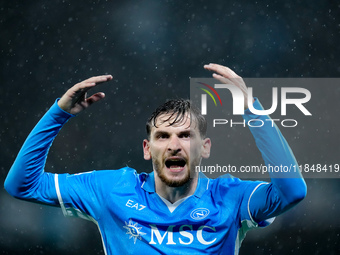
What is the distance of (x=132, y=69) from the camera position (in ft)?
23.0

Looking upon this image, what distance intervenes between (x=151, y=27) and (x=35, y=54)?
1534 mm

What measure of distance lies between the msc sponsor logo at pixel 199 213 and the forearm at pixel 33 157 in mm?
845

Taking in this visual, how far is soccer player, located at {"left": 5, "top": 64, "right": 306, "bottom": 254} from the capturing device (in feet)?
9.25

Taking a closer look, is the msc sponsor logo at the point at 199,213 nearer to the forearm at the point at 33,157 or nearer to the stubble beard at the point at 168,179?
the stubble beard at the point at 168,179

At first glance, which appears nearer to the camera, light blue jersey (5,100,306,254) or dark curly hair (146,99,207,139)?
light blue jersey (5,100,306,254)

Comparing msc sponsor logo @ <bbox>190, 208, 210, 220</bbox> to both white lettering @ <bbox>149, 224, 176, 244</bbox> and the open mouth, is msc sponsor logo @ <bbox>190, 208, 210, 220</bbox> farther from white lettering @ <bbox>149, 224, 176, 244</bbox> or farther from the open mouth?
the open mouth

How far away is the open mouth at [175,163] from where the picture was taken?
2.95 meters

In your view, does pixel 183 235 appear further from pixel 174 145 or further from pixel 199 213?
pixel 174 145

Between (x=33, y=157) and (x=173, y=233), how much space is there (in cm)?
84

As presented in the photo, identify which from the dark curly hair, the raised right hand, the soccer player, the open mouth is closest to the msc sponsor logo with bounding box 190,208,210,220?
the soccer player

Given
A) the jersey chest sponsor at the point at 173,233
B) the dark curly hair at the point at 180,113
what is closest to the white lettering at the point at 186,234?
the jersey chest sponsor at the point at 173,233

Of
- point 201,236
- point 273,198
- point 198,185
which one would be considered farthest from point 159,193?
point 273,198

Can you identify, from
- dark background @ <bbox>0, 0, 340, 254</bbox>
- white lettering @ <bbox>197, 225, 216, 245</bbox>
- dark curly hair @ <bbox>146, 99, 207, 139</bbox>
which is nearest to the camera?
white lettering @ <bbox>197, 225, 216, 245</bbox>

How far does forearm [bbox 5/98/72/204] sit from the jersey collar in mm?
591
